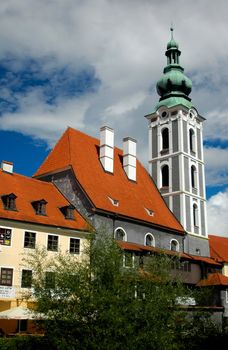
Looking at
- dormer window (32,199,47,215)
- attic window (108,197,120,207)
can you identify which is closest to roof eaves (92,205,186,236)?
attic window (108,197,120,207)

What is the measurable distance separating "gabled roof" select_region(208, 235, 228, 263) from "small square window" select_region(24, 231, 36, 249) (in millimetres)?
23151

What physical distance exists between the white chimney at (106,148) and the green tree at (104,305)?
23.1m

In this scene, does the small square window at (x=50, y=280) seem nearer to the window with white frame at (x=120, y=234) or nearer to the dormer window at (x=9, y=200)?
the dormer window at (x=9, y=200)

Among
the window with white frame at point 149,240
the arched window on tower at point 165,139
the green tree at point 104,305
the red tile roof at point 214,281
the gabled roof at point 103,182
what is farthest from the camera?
the arched window on tower at point 165,139

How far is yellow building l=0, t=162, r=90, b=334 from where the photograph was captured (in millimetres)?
27625

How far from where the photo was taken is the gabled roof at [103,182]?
116 feet

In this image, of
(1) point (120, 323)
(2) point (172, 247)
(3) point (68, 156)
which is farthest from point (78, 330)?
(2) point (172, 247)

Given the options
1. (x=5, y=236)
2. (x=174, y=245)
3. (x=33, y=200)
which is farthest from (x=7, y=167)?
(x=174, y=245)

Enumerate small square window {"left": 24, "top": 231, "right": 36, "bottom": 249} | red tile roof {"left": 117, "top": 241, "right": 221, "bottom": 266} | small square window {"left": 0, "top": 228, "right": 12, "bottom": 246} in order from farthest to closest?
red tile roof {"left": 117, "top": 241, "right": 221, "bottom": 266}
small square window {"left": 24, "top": 231, "right": 36, "bottom": 249}
small square window {"left": 0, "top": 228, "right": 12, "bottom": 246}

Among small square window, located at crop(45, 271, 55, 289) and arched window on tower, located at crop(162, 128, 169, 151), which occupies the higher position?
arched window on tower, located at crop(162, 128, 169, 151)

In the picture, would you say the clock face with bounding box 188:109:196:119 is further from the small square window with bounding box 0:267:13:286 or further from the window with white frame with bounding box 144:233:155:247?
the small square window with bounding box 0:267:13:286

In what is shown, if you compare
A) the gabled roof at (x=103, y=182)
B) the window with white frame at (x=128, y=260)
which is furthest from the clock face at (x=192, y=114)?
the window with white frame at (x=128, y=260)

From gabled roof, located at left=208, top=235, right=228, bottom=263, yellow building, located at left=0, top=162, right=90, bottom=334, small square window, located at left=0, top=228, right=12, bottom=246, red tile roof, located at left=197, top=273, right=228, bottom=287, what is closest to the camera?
yellow building, located at left=0, top=162, right=90, bottom=334

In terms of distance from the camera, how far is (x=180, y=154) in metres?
43.7
